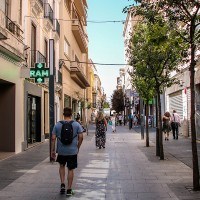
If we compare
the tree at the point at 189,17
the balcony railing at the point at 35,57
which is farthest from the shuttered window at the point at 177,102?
the tree at the point at 189,17

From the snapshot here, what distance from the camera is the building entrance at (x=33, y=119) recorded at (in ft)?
62.0

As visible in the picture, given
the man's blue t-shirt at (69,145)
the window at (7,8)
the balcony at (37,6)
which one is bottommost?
the man's blue t-shirt at (69,145)

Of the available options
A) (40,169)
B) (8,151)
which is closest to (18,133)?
(8,151)

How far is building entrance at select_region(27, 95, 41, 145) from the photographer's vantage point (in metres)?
18.9

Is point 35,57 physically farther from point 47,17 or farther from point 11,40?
point 11,40

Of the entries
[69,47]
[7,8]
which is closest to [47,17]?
[7,8]

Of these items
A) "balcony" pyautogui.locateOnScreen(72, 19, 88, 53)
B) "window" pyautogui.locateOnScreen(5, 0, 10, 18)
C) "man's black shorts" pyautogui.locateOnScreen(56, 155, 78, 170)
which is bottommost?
"man's black shorts" pyautogui.locateOnScreen(56, 155, 78, 170)

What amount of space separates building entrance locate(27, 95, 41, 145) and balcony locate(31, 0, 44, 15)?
436 centimetres

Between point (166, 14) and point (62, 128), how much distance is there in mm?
3394

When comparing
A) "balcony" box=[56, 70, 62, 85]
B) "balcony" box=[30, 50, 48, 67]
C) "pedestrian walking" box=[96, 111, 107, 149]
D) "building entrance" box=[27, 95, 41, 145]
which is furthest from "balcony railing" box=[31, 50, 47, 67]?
"balcony" box=[56, 70, 62, 85]

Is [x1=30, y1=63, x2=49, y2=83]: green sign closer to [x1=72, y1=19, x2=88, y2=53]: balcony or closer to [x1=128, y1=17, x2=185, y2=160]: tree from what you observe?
[x1=128, y1=17, x2=185, y2=160]: tree

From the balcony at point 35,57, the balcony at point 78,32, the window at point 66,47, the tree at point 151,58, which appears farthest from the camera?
the balcony at point 78,32

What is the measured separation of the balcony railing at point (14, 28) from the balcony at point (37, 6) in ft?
11.0

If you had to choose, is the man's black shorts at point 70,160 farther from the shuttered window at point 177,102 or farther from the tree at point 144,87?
the shuttered window at point 177,102
